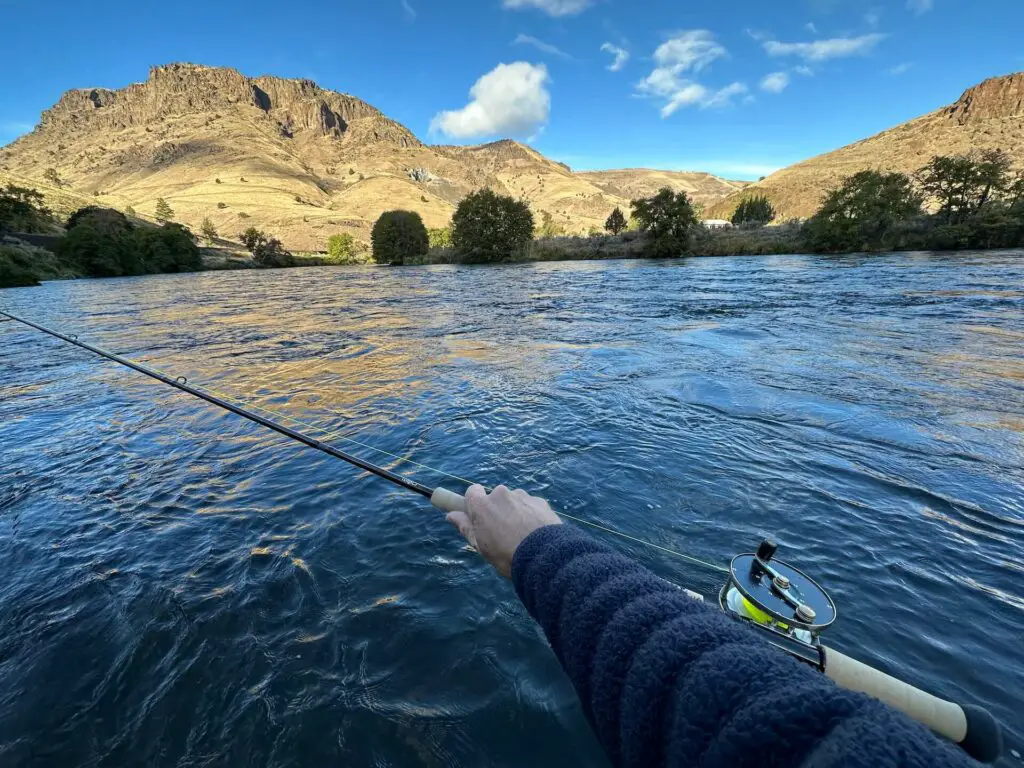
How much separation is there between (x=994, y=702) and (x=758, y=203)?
150947 millimetres

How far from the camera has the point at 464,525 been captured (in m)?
2.35

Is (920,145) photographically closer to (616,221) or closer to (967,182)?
(616,221)

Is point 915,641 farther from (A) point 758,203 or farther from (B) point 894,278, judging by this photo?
(A) point 758,203

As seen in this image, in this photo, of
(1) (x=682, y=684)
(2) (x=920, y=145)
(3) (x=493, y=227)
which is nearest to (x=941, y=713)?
(1) (x=682, y=684)

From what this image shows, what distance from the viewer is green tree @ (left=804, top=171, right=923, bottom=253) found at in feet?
171

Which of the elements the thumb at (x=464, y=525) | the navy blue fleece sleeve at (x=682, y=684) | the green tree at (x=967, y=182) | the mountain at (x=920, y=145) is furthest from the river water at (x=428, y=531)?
the mountain at (x=920, y=145)

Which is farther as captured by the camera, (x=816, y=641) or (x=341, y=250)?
(x=341, y=250)

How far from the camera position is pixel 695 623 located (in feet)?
4.01

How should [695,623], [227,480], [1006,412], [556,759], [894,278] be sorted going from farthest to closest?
1. [894,278]
2. [1006,412]
3. [227,480]
4. [556,759]
5. [695,623]

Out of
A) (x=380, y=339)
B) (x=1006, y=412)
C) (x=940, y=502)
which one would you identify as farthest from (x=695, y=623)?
Result: (x=380, y=339)

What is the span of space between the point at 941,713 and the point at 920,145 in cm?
23641

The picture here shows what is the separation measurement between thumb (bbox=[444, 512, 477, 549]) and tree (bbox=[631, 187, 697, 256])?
66.5 m

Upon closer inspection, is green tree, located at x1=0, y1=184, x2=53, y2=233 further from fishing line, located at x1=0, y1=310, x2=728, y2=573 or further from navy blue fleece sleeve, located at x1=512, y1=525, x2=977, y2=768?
A: navy blue fleece sleeve, located at x1=512, y1=525, x2=977, y2=768

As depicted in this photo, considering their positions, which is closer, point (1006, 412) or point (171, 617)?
point (171, 617)
